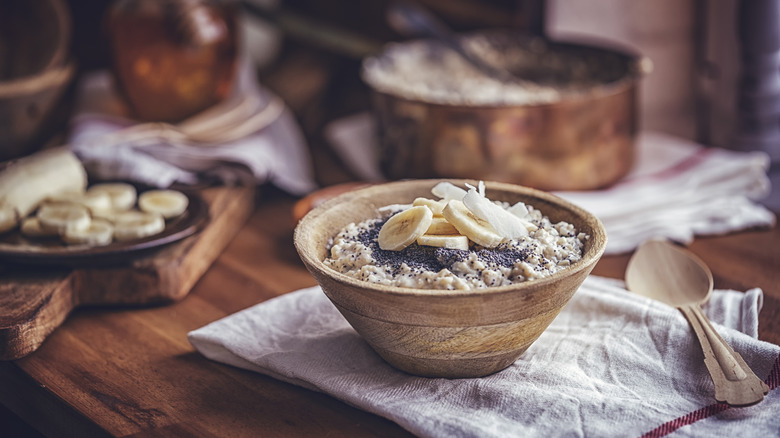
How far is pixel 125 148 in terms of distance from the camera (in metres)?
1.19

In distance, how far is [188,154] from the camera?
1238mm

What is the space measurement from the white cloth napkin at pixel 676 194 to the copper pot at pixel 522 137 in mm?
44

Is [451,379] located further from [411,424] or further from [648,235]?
[648,235]

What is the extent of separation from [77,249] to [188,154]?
35cm

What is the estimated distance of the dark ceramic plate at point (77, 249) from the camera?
915 mm

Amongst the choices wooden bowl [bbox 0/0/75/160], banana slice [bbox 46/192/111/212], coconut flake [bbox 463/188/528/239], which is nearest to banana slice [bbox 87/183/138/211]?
banana slice [bbox 46/192/111/212]

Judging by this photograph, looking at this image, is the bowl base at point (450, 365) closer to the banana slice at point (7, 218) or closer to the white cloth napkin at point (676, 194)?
the white cloth napkin at point (676, 194)

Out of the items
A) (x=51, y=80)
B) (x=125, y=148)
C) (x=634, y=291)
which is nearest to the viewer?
(x=634, y=291)

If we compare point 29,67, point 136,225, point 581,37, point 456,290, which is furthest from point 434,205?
point 29,67

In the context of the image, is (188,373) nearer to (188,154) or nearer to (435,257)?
(435,257)

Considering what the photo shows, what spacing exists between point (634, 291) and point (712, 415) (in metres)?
0.25

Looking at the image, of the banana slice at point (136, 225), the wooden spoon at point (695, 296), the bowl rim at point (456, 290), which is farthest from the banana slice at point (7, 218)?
the wooden spoon at point (695, 296)

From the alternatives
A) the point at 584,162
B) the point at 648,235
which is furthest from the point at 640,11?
the point at 648,235

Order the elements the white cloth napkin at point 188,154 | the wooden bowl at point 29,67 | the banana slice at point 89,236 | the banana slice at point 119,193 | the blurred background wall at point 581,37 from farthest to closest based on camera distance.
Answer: the blurred background wall at point 581,37 → the wooden bowl at point 29,67 → the white cloth napkin at point 188,154 → the banana slice at point 119,193 → the banana slice at point 89,236
